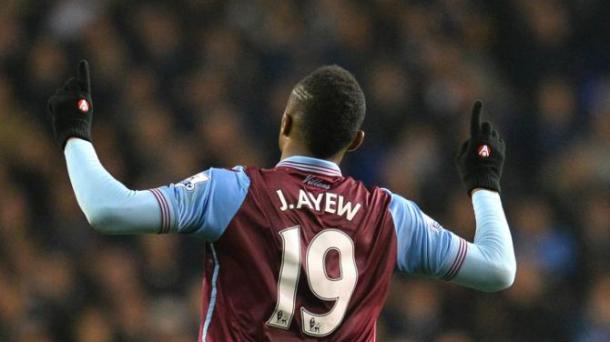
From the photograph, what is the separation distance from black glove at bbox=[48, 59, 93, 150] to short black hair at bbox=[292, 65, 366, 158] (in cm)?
48

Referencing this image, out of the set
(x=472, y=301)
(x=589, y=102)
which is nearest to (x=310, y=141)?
(x=472, y=301)

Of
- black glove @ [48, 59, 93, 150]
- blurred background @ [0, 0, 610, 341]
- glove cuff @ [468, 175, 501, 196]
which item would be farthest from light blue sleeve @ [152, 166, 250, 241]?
blurred background @ [0, 0, 610, 341]

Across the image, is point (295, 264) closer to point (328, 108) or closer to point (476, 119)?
point (328, 108)

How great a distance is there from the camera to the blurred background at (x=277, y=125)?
22.6ft

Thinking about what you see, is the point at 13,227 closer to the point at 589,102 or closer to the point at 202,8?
the point at 202,8

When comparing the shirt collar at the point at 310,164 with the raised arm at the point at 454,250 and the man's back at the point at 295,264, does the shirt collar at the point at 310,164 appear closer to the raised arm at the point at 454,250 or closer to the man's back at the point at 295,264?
the man's back at the point at 295,264

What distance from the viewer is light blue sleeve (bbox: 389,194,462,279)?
→ 286 cm

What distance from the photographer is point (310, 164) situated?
282 centimetres

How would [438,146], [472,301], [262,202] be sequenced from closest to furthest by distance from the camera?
[262,202] → [472,301] → [438,146]

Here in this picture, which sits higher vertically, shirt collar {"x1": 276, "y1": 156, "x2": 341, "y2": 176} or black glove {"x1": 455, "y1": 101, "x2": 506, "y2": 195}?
black glove {"x1": 455, "y1": 101, "x2": 506, "y2": 195}

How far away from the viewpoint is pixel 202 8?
8.37m

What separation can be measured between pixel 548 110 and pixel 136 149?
2.63 m

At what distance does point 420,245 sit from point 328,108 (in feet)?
1.30

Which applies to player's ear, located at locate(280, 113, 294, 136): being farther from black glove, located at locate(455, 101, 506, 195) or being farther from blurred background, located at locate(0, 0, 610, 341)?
blurred background, located at locate(0, 0, 610, 341)
